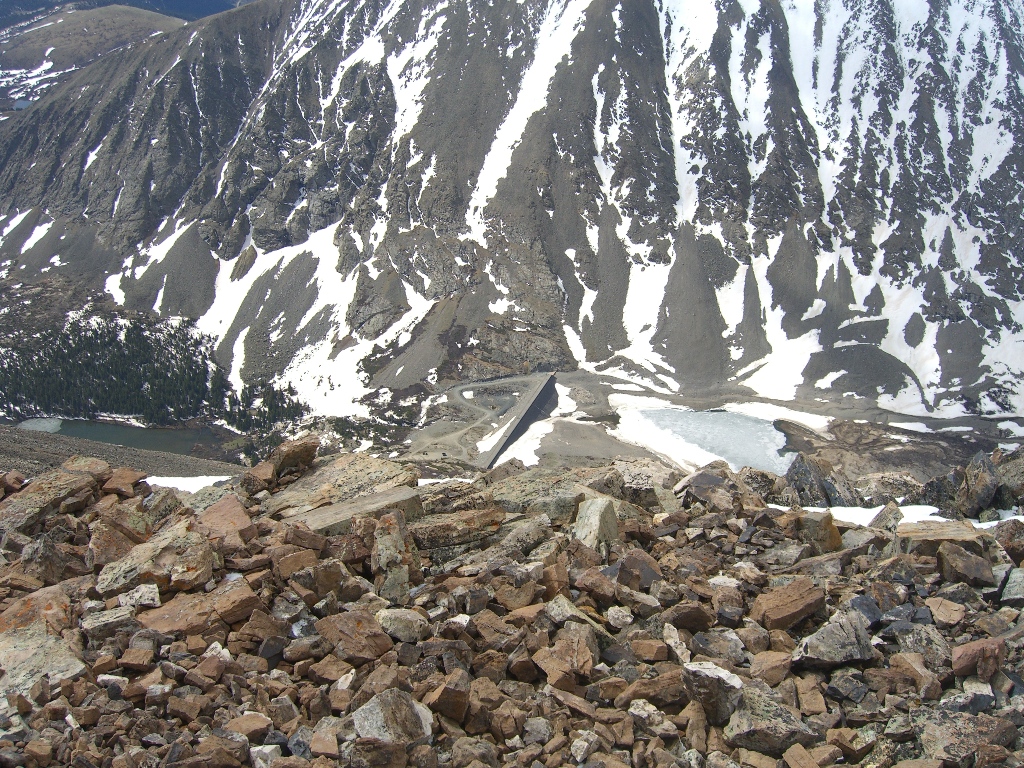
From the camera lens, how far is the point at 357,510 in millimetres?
15781

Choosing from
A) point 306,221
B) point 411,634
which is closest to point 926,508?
point 411,634

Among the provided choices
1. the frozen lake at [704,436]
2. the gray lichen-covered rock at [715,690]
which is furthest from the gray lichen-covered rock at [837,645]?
the frozen lake at [704,436]

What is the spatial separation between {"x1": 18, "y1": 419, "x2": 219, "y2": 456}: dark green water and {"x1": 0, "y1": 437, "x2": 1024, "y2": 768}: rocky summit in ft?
351

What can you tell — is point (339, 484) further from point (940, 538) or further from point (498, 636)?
point (940, 538)

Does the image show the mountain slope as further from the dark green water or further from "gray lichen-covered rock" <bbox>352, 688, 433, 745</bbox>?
"gray lichen-covered rock" <bbox>352, 688, 433, 745</bbox>

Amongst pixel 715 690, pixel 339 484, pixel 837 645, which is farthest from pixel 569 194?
pixel 715 690

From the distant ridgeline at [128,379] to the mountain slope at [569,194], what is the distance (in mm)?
7557

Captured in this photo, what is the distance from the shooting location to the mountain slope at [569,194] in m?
126

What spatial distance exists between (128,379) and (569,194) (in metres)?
95.6

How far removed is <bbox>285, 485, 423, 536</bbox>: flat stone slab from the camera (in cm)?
1512

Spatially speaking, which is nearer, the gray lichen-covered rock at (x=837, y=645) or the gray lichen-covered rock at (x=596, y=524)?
the gray lichen-covered rock at (x=837, y=645)

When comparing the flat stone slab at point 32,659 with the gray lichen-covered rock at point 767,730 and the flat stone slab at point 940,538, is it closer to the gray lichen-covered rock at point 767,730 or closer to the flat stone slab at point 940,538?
the gray lichen-covered rock at point 767,730

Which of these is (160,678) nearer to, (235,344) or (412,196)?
(235,344)

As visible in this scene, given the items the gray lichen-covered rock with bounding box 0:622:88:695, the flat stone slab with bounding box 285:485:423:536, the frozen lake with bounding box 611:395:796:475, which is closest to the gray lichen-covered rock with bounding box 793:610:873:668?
the flat stone slab with bounding box 285:485:423:536
